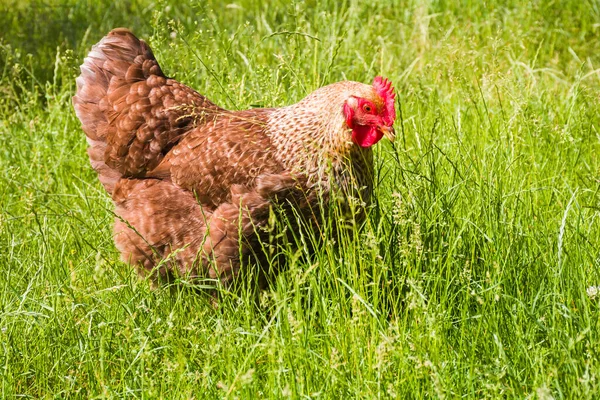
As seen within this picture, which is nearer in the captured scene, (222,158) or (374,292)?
(374,292)

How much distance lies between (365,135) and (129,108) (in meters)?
1.32

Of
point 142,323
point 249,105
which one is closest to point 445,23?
point 249,105

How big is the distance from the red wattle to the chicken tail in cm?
80

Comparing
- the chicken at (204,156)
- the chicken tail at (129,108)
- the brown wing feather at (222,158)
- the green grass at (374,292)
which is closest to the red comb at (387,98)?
the chicken at (204,156)

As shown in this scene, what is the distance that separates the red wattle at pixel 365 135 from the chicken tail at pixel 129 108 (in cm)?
80

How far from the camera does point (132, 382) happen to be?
10.3 feet

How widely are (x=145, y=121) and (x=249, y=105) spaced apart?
33.9 inches

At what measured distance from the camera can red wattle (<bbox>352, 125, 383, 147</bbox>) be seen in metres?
3.67

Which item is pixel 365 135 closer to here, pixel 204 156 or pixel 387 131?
pixel 387 131

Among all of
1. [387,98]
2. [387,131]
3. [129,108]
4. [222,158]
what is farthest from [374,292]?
[129,108]

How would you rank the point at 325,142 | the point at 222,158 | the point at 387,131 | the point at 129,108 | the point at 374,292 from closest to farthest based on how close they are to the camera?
1. the point at 374,292
2. the point at 387,131
3. the point at 325,142
4. the point at 222,158
5. the point at 129,108

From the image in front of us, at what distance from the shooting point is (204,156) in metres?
4.02

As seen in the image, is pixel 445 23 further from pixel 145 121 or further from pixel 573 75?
pixel 145 121

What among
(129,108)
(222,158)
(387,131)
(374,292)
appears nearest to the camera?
(374,292)
